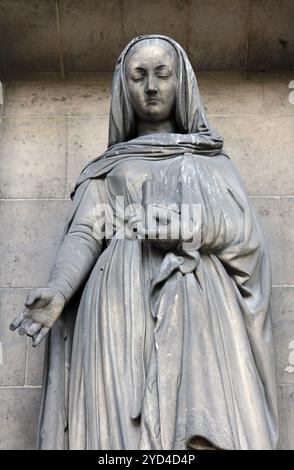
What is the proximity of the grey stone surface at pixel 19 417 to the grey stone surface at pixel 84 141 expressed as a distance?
4.48ft

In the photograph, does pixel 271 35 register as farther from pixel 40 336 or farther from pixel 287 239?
pixel 40 336

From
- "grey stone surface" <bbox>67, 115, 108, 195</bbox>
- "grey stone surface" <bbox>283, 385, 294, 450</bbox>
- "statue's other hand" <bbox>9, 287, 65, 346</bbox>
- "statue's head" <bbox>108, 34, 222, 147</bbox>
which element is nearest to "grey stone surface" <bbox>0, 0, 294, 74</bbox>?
"grey stone surface" <bbox>67, 115, 108, 195</bbox>

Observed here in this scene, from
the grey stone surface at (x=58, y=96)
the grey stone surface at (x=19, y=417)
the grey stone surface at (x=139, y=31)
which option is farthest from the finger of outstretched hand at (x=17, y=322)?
the grey stone surface at (x=139, y=31)

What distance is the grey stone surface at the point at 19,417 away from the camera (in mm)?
5422

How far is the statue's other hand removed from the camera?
4.70 metres

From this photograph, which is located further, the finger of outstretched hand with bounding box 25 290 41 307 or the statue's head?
the statue's head

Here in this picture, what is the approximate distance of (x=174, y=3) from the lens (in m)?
6.69

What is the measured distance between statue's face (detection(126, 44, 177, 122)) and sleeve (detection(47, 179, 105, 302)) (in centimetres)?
46

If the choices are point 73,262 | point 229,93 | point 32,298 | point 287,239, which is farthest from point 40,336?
point 229,93

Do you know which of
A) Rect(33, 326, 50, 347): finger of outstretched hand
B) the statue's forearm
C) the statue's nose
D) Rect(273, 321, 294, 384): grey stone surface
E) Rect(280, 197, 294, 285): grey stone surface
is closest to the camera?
Rect(33, 326, 50, 347): finger of outstretched hand

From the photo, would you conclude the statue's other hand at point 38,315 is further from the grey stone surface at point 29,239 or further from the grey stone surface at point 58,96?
the grey stone surface at point 58,96

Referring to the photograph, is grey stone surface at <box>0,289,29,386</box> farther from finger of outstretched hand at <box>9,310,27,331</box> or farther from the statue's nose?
the statue's nose

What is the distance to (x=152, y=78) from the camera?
18.2 ft

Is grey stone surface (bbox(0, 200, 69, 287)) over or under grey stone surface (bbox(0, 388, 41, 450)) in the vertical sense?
over
